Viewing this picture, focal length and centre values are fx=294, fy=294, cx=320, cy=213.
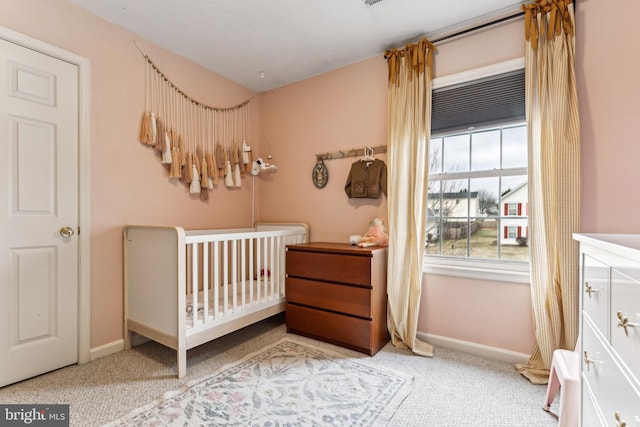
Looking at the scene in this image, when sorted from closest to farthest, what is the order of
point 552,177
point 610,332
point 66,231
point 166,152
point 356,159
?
point 610,332
point 552,177
point 66,231
point 166,152
point 356,159

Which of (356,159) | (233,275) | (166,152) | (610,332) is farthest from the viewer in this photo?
(356,159)

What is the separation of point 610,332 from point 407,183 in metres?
1.57

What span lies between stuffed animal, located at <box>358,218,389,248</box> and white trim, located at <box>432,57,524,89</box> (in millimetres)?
1177

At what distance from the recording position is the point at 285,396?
5.44ft

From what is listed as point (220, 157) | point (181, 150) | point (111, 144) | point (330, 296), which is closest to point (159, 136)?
point (181, 150)

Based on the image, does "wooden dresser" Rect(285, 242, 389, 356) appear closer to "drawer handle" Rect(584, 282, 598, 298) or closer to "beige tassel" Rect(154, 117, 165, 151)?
"drawer handle" Rect(584, 282, 598, 298)

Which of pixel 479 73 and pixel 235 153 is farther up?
pixel 479 73

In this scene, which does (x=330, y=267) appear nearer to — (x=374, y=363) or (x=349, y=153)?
(x=374, y=363)

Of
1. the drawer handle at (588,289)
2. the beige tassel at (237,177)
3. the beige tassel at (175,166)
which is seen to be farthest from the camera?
the beige tassel at (237,177)

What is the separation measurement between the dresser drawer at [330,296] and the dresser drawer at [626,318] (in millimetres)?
1449

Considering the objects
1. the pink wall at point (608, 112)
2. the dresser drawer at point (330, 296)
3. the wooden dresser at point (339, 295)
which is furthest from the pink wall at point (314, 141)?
the dresser drawer at point (330, 296)

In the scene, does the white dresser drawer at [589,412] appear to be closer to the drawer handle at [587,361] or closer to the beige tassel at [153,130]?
the drawer handle at [587,361]

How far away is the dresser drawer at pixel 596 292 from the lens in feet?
2.89

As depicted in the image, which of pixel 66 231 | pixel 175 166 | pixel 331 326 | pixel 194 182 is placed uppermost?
pixel 175 166
